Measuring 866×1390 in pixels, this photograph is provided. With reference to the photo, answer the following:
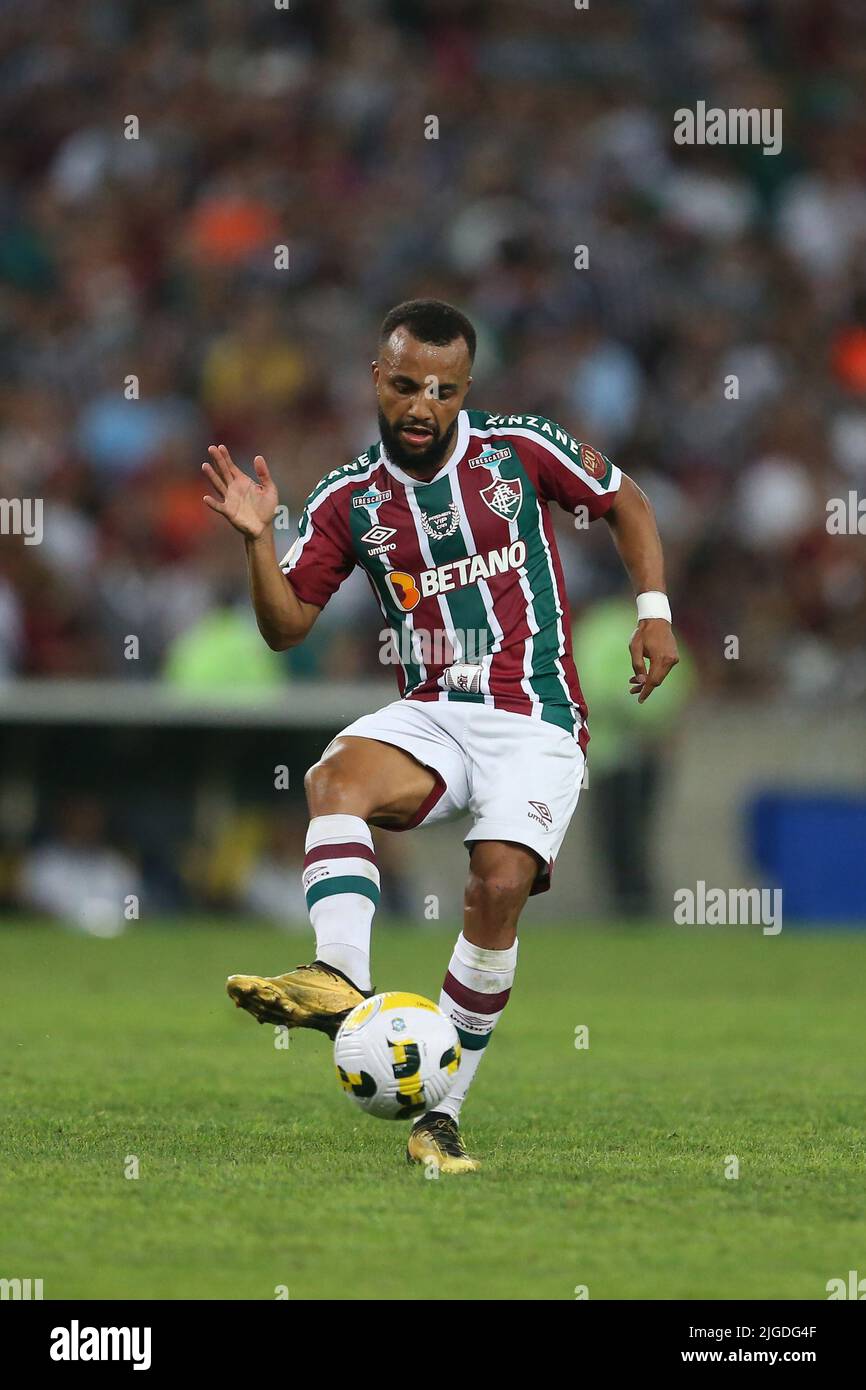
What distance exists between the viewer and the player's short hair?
561 centimetres

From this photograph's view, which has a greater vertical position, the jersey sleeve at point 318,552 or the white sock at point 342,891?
the jersey sleeve at point 318,552

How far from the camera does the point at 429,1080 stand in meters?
5.11

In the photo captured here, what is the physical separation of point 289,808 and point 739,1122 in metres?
8.21

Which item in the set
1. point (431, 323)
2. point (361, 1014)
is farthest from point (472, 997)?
point (431, 323)

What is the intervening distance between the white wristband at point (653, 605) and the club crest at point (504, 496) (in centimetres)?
42

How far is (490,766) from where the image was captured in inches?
224

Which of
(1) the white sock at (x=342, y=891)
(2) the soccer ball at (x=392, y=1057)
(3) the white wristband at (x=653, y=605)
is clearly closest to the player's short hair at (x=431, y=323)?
(3) the white wristband at (x=653, y=605)

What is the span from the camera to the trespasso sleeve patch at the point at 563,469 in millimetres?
5918

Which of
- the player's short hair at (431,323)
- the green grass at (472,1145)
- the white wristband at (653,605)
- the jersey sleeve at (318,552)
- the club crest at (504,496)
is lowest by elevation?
the green grass at (472,1145)

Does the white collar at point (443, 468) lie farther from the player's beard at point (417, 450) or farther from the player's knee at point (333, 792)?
the player's knee at point (333, 792)

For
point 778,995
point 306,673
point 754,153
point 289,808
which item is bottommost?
point 778,995

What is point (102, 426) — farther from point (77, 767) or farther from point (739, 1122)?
point (739, 1122)
